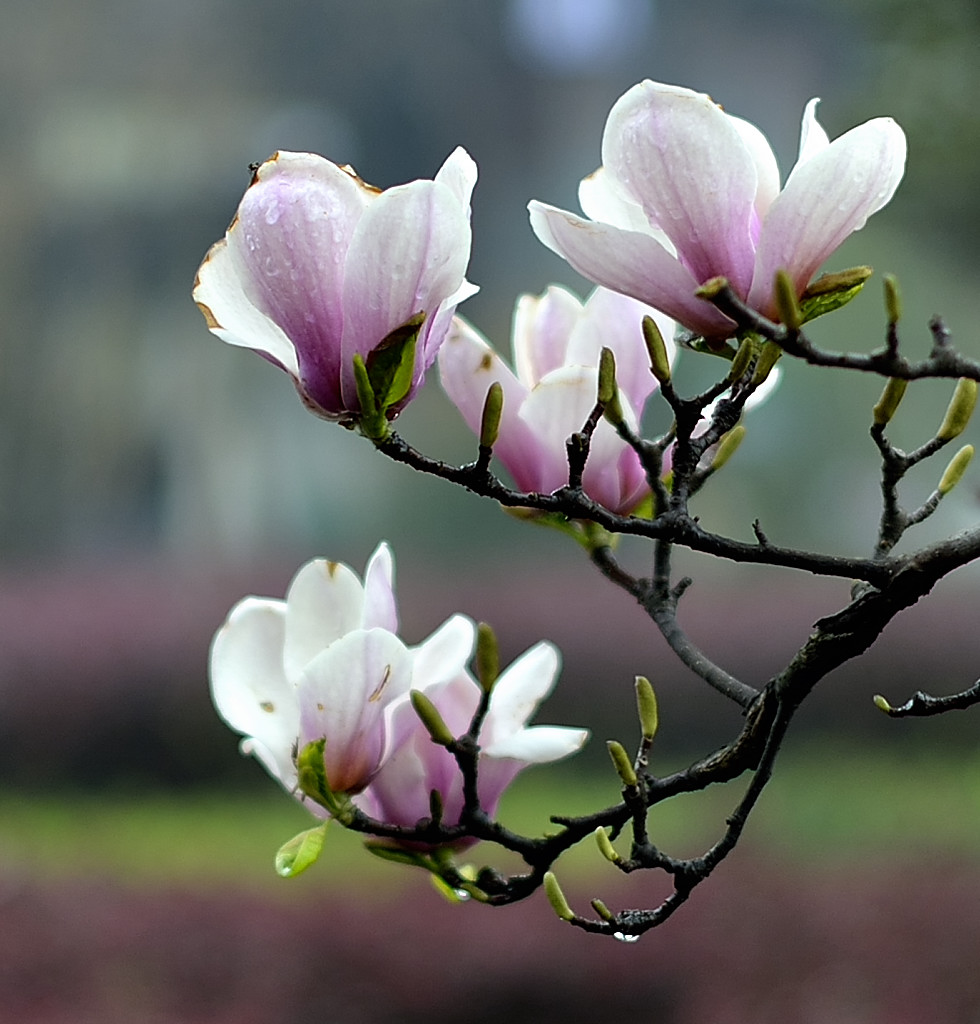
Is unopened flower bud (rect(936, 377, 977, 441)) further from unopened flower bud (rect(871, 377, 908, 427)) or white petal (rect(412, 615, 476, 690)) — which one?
white petal (rect(412, 615, 476, 690))

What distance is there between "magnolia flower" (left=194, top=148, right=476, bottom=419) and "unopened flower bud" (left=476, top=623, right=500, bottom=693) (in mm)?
62

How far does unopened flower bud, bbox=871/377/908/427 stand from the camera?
11.2 inches

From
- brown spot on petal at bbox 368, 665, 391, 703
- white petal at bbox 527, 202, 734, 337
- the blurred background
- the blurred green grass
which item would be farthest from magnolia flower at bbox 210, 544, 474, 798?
the blurred green grass

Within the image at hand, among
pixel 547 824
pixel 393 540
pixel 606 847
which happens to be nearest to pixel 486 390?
pixel 606 847

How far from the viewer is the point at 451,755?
384 millimetres

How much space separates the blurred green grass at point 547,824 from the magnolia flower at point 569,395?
2.01m

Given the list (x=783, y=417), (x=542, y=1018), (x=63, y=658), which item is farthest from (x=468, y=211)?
(x=783, y=417)

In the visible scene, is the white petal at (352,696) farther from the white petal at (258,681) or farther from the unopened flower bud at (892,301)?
the unopened flower bud at (892,301)

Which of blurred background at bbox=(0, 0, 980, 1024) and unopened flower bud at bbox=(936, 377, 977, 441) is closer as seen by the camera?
unopened flower bud at bbox=(936, 377, 977, 441)

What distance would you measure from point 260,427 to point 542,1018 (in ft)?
16.0

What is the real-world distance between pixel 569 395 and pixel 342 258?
0.09 metres

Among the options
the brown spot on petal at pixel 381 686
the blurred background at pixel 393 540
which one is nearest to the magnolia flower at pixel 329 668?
the brown spot on petal at pixel 381 686

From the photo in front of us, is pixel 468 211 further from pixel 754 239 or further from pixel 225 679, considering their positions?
pixel 225 679

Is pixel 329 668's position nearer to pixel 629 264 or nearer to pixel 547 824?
pixel 629 264
